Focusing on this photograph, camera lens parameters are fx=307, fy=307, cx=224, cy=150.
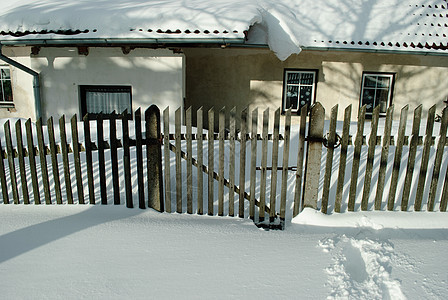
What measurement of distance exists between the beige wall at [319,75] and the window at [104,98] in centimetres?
223

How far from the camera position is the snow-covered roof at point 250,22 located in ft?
21.1

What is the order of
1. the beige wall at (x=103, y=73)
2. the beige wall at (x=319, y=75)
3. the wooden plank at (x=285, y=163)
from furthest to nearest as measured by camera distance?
the beige wall at (x=319, y=75)
the beige wall at (x=103, y=73)
the wooden plank at (x=285, y=163)

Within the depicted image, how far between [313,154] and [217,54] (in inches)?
248

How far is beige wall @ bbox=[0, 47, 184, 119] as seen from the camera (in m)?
7.27

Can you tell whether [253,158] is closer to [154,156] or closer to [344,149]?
[344,149]

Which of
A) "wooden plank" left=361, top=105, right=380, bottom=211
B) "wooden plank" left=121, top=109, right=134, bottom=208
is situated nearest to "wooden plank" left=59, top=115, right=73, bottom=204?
"wooden plank" left=121, top=109, right=134, bottom=208

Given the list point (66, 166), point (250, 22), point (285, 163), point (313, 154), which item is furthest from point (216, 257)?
point (250, 22)

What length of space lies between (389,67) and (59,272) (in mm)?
9487

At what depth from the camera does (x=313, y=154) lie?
3.38 metres

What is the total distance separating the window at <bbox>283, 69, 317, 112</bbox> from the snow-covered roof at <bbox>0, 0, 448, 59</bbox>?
126 centimetres

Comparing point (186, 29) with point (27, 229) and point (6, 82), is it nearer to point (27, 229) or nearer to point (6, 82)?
point (27, 229)

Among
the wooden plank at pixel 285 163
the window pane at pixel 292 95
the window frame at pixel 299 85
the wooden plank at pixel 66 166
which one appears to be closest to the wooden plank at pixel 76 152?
the wooden plank at pixel 66 166

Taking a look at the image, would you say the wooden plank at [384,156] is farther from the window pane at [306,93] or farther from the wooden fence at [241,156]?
the window pane at [306,93]

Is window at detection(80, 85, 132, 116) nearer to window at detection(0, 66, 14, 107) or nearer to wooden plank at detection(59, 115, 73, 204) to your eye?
window at detection(0, 66, 14, 107)
